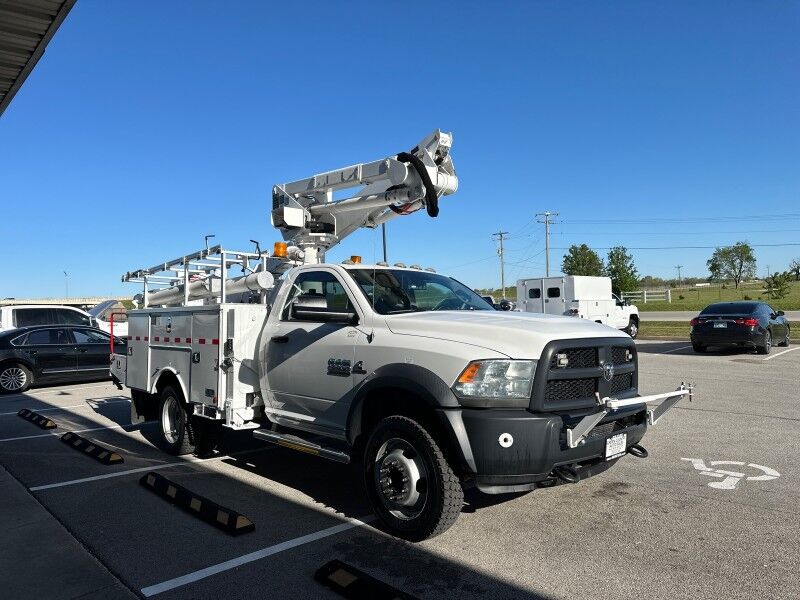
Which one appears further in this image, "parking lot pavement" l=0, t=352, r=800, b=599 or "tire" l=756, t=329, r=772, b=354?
"tire" l=756, t=329, r=772, b=354

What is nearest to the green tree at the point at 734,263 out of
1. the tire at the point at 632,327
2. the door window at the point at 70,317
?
the tire at the point at 632,327

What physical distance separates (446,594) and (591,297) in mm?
22437

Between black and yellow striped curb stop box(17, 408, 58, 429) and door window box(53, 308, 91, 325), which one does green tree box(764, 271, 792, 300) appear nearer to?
door window box(53, 308, 91, 325)

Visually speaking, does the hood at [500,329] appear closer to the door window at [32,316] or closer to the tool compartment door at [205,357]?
the tool compartment door at [205,357]

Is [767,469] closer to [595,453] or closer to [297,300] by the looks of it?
[595,453]

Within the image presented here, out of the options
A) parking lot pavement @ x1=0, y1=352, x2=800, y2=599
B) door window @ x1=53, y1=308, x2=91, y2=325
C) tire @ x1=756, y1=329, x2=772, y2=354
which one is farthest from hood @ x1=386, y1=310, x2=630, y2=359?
door window @ x1=53, y1=308, x2=91, y2=325

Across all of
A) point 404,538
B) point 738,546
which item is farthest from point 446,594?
point 738,546

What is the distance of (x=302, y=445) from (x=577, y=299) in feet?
66.3

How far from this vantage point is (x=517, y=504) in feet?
16.4

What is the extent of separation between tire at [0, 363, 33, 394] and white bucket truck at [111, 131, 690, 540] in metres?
7.21

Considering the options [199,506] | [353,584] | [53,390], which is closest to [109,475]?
[199,506]

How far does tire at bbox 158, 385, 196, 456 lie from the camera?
6.67 m

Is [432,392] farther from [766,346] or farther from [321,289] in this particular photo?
[766,346]

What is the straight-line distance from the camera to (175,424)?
696 centimetres
